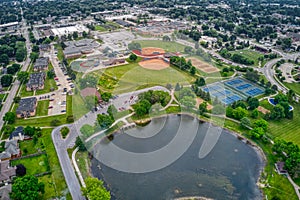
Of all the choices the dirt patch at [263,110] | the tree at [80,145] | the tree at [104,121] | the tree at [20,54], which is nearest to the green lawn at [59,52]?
the tree at [20,54]

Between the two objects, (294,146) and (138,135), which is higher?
(294,146)

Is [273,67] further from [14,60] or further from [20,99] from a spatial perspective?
[14,60]

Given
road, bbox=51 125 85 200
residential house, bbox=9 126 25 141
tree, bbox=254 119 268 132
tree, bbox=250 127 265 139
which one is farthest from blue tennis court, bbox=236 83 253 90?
residential house, bbox=9 126 25 141

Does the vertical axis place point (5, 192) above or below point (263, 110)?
above

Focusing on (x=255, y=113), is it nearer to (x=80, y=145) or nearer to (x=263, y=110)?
(x=263, y=110)

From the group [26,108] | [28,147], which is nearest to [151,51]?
[26,108]

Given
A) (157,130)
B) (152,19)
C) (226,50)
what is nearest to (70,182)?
(157,130)

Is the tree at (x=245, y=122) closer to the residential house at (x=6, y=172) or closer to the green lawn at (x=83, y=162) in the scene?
the green lawn at (x=83, y=162)
